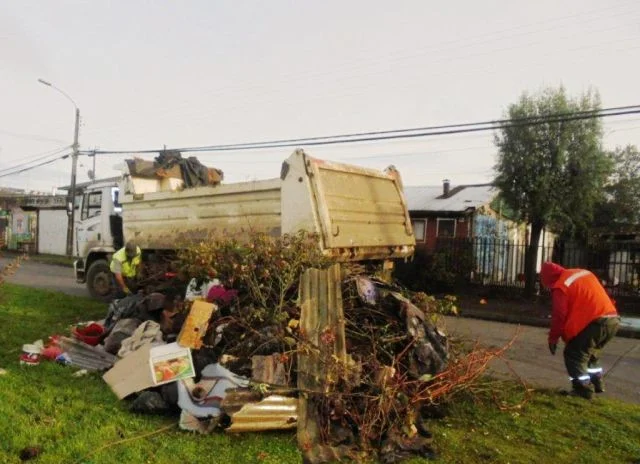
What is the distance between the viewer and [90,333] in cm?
673

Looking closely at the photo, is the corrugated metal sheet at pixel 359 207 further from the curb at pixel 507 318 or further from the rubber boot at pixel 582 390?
the curb at pixel 507 318

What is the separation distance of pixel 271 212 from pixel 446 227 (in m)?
16.2

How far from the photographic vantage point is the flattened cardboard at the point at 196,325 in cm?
518

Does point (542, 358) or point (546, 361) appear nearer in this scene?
point (546, 361)

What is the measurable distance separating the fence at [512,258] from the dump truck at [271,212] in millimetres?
7758

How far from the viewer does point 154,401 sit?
458 centimetres

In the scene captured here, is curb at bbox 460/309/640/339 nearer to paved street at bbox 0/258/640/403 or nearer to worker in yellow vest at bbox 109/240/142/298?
paved street at bbox 0/258/640/403

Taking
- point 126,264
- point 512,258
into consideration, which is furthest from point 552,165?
point 126,264

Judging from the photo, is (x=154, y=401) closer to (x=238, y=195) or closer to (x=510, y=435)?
(x=510, y=435)

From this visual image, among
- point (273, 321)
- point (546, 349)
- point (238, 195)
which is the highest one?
point (238, 195)

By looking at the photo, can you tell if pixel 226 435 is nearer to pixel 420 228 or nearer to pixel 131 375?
pixel 131 375

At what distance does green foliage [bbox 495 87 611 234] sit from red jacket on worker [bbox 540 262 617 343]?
9.11 metres

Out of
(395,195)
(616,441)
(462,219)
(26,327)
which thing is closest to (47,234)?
(462,219)

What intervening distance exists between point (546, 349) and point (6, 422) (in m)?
7.32
